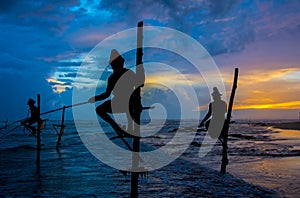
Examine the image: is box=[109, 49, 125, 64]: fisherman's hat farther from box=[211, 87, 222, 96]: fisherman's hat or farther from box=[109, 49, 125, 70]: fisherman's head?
box=[211, 87, 222, 96]: fisherman's hat

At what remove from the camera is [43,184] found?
13.2 metres

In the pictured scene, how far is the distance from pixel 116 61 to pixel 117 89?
2.11 ft

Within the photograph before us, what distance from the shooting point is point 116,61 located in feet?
20.0

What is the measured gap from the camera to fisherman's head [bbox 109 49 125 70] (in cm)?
609

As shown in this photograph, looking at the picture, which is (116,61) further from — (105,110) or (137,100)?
(105,110)

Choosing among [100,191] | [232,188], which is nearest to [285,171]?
[232,188]

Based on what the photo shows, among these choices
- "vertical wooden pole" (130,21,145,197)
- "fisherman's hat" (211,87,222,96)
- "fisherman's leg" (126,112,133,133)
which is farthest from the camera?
"fisherman's hat" (211,87,222,96)

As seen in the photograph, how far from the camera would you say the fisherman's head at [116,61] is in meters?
6.09

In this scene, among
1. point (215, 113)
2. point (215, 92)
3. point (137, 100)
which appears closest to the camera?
point (137, 100)

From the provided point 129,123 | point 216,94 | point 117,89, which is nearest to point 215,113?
point 216,94

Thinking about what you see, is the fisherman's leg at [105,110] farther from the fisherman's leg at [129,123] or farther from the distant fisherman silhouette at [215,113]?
the distant fisherman silhouette at [215,113]

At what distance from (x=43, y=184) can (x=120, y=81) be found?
955 cm

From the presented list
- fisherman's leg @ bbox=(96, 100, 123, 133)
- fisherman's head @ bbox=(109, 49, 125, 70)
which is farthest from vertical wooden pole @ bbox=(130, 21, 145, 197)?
fisherman's leg @ bbox=(96, 100, 123, 133)

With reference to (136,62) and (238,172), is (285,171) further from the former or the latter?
(136,62)
